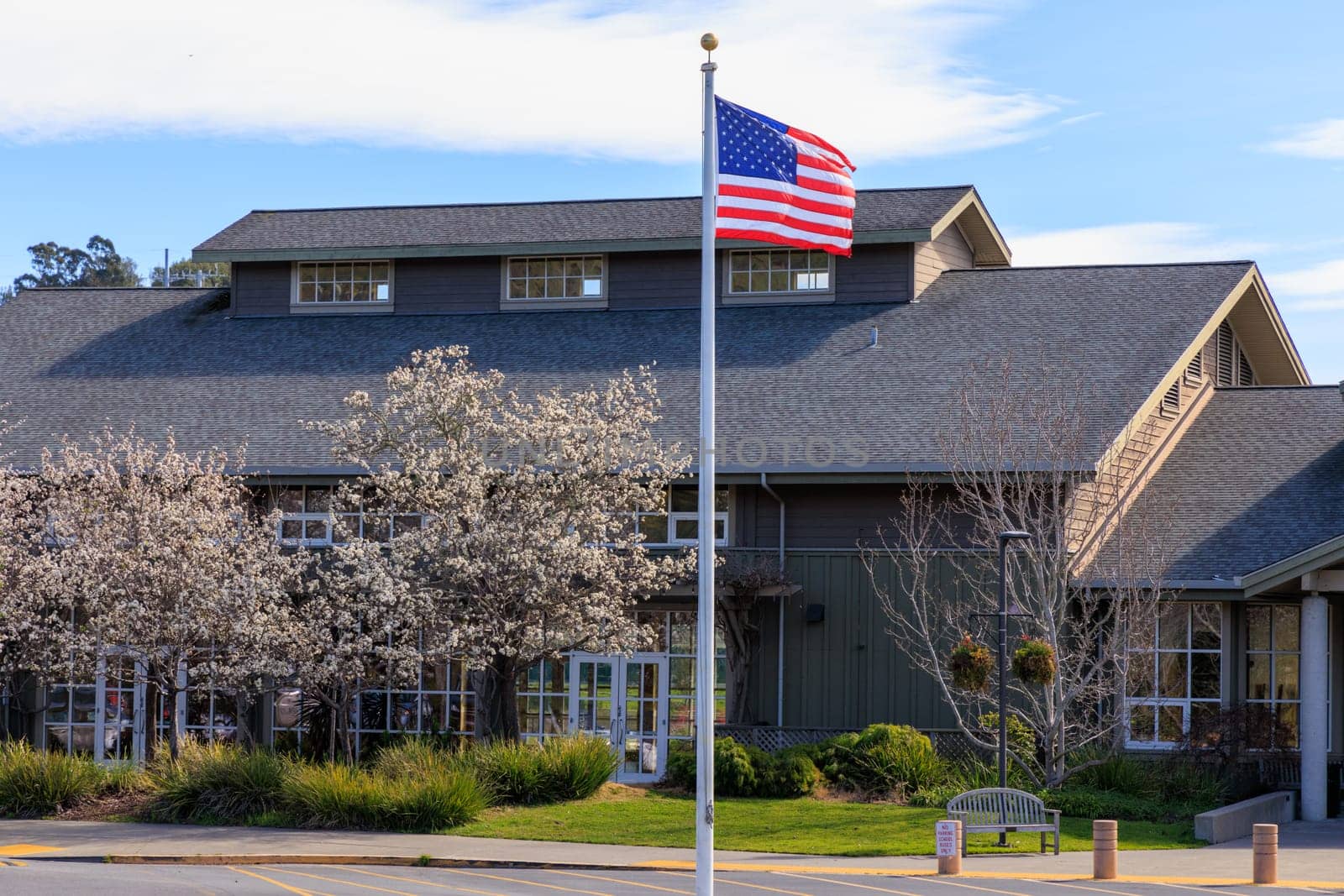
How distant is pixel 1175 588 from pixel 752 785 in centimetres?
663

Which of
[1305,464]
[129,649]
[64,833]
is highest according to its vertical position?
[1305,464]

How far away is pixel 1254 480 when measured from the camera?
1037 inches

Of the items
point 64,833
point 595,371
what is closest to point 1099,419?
point 595,371

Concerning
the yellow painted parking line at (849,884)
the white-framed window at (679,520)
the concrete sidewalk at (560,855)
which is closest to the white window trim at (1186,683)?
the concrete sidewalk at (560,855)

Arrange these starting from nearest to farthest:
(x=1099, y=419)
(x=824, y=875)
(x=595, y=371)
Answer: (x=824, y=875) → (x=1099, y=419) → (x=595, y=371)

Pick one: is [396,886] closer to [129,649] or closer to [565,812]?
[565,812]

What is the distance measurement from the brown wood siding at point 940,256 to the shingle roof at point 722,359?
12.3 inches

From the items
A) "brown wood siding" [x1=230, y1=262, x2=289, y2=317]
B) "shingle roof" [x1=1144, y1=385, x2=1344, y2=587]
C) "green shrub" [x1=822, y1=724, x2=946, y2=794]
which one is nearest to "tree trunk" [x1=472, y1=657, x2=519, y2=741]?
"green shrub" [x1=822, y1=724, x2=946, y2=794]

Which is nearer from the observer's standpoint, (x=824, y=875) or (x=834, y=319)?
(x=824, y=875)

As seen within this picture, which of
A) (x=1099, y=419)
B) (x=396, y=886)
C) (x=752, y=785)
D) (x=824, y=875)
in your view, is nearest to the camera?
(x=396, y=886)

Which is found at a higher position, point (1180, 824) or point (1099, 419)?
point (1099, 419)

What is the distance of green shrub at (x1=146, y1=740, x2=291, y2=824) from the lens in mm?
21406

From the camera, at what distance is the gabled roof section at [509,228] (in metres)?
31.5

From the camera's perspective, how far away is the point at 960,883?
16.5 meters
